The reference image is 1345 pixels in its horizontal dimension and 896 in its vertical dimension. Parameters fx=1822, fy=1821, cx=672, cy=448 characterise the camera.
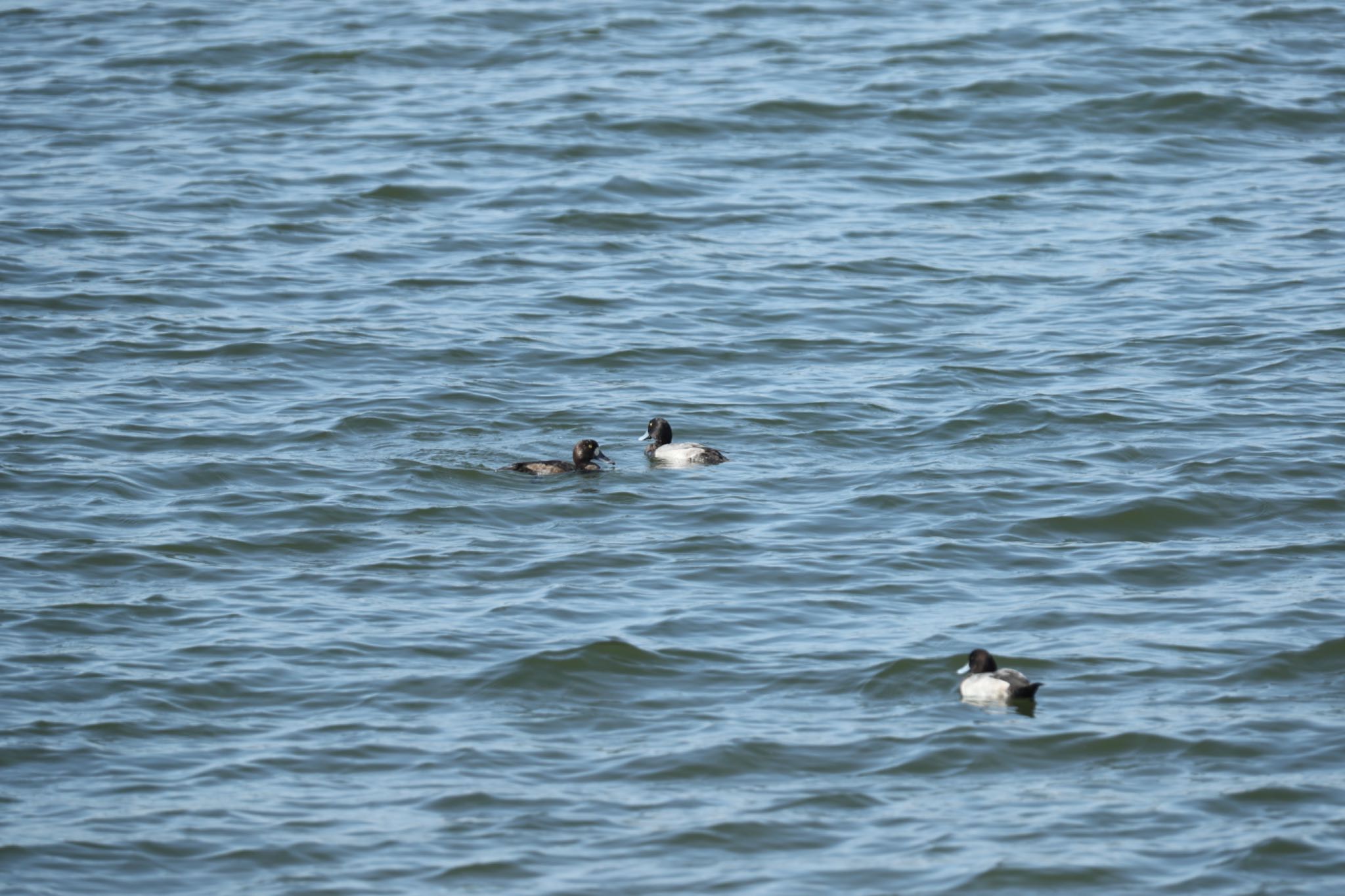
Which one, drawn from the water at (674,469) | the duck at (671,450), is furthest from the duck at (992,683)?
the duck at (671,450)

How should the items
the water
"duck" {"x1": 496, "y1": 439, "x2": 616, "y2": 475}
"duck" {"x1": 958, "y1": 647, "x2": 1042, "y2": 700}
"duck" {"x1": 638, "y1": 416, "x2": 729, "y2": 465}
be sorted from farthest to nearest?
"duck" {"x1": 638, "y1": 416, "x2": 729, "y2": 465}, "duck" {"x1": 496, "y1": 439, "x2": 616, "y2": 475}, "duck" {"x1": 958, "y1": 647, "x2": 1042, "y2": 700}, the water

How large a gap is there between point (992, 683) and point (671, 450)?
4.92 meters

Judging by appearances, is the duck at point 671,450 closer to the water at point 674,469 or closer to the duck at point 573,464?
the water at point 674,469

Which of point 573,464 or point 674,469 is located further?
point 674,469

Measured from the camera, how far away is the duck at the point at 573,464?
44.4 ft

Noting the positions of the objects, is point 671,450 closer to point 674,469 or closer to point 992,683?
point 674,469

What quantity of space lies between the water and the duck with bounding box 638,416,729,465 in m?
0.13

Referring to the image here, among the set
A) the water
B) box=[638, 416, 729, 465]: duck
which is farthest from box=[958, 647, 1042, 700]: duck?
box=[638, 416, 729, 465]: duck

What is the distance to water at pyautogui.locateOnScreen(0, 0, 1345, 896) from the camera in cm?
885

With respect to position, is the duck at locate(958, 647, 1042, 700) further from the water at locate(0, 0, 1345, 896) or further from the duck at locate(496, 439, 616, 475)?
the duck at locate(496, 439, 616, 475)

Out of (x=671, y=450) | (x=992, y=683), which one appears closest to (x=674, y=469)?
(x=671, y=450)

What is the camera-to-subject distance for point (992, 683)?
960 cm

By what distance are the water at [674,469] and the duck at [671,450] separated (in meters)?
0.13

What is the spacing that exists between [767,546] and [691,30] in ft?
57.9
